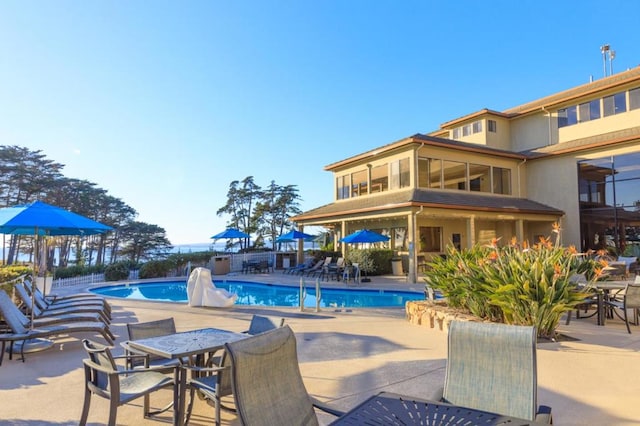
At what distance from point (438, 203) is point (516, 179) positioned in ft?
24.7

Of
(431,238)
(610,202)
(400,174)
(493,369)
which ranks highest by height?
(400,174)

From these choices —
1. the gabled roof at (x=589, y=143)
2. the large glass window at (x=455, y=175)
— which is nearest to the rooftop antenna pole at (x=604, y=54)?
the gabled roof at (x=589, y=143)

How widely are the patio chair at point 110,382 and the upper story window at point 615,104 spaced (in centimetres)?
2247

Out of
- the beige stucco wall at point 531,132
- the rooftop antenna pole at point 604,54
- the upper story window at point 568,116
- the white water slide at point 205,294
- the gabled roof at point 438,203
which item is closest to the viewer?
the white water slide at point 205,294

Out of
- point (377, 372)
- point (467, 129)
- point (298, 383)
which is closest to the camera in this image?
point (298, 383)

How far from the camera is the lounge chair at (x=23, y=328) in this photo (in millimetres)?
5520

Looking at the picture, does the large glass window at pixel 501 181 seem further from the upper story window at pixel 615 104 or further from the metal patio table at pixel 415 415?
the metal patio table at pixel 415 415

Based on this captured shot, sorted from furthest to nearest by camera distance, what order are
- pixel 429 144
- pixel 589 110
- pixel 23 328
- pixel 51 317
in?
pixel 589 110 → pixel 429 144 → pixel 51 317 → pixel 23 328

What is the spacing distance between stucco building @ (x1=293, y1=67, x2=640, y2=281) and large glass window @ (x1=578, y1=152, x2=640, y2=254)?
1.6 inches

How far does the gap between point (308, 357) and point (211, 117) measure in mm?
18075

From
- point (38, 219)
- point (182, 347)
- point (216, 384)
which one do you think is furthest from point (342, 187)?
point (216, 384)

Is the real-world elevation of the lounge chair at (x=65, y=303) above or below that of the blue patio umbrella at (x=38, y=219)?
below

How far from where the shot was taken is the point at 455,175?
20.4 metres

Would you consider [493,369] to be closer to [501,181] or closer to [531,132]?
[501,181]
